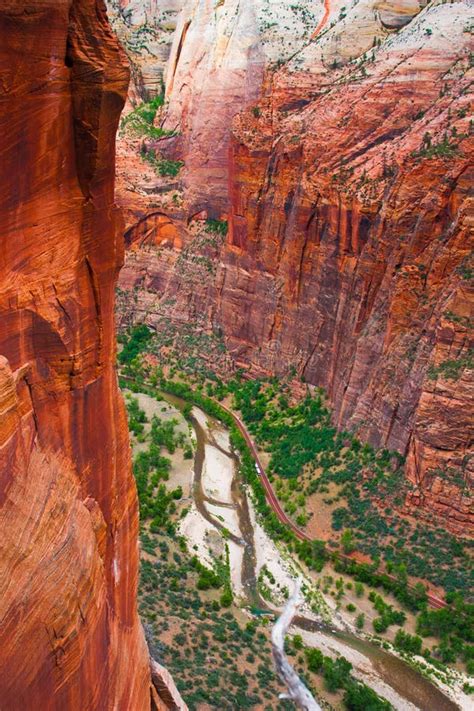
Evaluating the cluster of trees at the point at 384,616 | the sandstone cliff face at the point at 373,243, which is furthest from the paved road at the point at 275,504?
the sandstone cliff face at the point at 373,243

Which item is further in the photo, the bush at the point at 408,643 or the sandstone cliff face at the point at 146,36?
the sandstone cliff face at the point at 146,36

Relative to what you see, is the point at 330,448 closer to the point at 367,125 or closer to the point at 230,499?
the point at 230,499

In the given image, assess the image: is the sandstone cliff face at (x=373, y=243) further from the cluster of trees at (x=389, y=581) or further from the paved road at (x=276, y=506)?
the paved road at (x=276, y=506)

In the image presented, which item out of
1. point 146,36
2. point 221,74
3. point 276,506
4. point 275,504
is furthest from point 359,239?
point 146,36

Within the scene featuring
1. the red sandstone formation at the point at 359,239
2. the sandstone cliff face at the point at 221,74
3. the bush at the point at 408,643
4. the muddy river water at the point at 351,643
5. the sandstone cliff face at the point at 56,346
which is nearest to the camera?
the sandstone cliff face at the point at 56,346

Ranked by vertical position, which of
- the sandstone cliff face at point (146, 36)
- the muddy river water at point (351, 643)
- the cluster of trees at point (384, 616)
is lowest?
the muddy river water at point (351, 643)

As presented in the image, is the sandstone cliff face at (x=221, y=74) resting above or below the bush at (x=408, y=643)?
above

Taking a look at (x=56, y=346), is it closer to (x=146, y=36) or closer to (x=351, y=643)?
(x=351, y=643)
